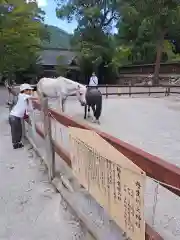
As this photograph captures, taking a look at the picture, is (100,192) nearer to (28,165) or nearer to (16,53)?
(28,165)

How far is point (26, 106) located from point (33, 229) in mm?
3359

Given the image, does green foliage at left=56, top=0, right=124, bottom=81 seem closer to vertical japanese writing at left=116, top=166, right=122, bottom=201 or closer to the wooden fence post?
the wooden fence post

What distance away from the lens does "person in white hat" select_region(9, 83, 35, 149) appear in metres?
6.04

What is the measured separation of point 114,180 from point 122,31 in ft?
119

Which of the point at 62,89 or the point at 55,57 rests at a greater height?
the point at 55,57

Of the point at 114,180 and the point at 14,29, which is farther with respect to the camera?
the point at 14,29

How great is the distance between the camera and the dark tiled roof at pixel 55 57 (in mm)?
34891

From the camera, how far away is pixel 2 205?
143 inches

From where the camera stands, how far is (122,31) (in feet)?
120

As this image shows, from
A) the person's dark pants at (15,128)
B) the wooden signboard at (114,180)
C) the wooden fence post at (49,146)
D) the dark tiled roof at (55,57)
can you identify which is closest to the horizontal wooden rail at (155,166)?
the wooden signboard at (114,180)

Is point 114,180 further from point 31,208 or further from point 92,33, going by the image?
point 92,33

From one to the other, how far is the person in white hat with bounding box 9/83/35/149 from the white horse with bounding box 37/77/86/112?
3.77 meters

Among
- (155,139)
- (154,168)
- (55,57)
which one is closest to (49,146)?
(154,168)

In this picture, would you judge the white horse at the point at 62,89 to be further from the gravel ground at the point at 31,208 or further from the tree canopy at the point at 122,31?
the tree canopy at the point at 122,31
